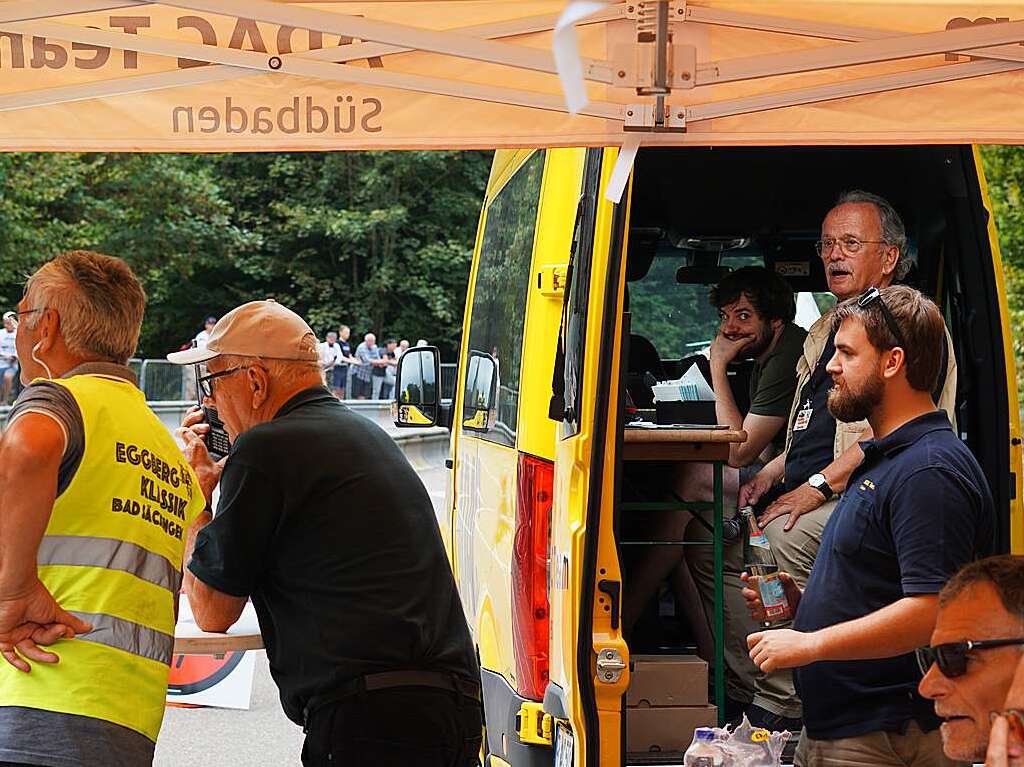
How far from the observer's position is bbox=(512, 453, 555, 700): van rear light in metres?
4.47

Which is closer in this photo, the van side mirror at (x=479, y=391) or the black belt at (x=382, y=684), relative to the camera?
the black belt at (x=382, y=684)

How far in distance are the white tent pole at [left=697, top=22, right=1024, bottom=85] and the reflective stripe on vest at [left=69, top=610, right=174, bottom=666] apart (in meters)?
1.74

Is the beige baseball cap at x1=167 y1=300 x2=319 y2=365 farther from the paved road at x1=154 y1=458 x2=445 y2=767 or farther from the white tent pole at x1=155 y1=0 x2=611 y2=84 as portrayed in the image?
the paved road at x1=154 y1=458 x2=445 y2=767

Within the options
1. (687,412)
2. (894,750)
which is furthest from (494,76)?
(687,412)

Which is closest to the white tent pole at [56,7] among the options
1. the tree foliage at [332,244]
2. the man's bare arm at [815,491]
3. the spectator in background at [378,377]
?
the man's bare arm at [815,491]

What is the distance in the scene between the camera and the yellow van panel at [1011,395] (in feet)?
15.3

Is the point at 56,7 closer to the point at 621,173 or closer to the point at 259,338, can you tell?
the point at 259,338

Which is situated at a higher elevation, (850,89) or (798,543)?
(850,89)

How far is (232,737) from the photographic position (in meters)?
7.54

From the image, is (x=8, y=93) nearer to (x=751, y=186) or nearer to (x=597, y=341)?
(x=597, y=341)

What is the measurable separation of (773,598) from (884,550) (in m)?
0.46

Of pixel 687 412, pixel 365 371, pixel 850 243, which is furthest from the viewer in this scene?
pixel 365 371

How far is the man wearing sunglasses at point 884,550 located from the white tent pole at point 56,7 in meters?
1.88

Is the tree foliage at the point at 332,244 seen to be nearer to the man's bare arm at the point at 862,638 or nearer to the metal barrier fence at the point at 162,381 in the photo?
Result: the metal barrier fence at the point at 162,381
